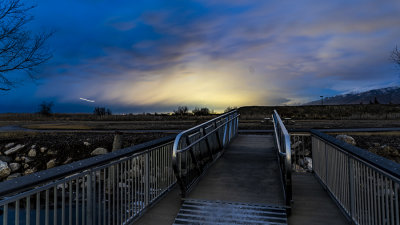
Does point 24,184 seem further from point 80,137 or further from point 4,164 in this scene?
point 80,137

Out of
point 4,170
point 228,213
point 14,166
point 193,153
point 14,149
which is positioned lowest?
point 4,170

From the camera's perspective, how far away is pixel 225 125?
8727mm

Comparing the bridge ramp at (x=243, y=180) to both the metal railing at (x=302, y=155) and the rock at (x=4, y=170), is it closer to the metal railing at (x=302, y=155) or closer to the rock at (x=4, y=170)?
the metal railing at (x=302, y=155)

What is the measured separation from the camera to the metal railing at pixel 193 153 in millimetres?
4375

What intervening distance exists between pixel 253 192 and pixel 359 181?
180 centimetres

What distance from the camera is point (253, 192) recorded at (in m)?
4.70

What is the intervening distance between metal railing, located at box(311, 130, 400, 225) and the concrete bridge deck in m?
0.28

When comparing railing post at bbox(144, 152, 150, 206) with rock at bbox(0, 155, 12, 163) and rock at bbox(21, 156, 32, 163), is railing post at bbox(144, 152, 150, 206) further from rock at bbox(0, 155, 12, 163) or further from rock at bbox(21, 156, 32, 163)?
rock at bbox(0, 155, 12, 163)

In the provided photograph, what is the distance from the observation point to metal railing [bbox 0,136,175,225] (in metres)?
2.14

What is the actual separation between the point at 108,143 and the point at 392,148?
572 inches

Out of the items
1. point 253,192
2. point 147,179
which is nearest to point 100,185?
point 147,179

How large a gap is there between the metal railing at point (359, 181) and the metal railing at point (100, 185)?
9.77 feet

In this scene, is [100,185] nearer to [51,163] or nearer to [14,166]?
[51,163]

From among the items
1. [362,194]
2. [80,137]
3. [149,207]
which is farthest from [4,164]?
[362,194]
